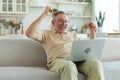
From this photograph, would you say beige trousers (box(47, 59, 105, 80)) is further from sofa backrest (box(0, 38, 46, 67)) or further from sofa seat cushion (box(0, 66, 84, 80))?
sofa backrest (box(0, 38, 46, 67))

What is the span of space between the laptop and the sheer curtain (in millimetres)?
3644

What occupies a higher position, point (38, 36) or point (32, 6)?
point (32, 6)

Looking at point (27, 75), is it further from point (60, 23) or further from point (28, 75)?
point (60, 23)

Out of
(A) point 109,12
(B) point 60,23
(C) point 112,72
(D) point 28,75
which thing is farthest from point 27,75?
(A) point 109,12

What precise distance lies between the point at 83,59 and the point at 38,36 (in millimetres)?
518

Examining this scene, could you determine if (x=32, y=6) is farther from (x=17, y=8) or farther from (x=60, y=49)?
(x=60, y=49)

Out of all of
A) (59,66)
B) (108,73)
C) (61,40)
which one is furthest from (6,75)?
(108,73)

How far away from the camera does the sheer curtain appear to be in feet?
19.2

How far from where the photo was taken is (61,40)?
8.14 feet

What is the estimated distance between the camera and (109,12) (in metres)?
6.04

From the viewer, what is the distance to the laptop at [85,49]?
2.14 metres

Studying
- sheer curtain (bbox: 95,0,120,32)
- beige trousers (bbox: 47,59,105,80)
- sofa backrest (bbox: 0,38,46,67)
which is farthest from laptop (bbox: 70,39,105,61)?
sheer curtain (bbox: 95,0,120,32)

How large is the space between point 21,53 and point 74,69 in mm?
748

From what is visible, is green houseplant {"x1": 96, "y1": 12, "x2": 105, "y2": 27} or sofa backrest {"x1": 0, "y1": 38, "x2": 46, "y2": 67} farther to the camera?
green houseplant {"x1": 96, "y1": 12, "x2": 105, "y2": 27}
